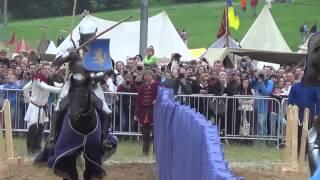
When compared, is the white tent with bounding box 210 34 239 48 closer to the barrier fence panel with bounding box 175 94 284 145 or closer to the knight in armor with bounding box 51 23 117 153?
the barrier fence panel with bounding box 175 94 284 145

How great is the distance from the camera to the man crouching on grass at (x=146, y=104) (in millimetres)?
16078

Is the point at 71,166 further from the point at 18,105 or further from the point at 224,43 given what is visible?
the point at 224,43

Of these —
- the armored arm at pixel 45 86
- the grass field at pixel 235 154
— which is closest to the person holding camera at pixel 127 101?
the grass field at pixel 235 154

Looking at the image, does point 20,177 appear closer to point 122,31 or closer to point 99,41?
point 99,41

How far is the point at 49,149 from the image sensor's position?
11867mm

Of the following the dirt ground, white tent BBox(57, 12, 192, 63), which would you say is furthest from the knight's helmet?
white tent BBox(57, 12, 192, 63)

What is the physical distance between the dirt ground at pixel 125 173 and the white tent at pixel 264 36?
59.1 ft

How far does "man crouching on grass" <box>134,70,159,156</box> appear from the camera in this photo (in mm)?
16078

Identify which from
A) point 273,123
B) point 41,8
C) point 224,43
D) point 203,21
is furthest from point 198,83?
point 41,8

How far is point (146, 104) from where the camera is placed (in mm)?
16125

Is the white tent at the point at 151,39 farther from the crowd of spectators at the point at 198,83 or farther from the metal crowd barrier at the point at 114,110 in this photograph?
the metal crowd barrier at the point at 114,110

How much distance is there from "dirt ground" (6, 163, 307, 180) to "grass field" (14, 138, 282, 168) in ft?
2.58

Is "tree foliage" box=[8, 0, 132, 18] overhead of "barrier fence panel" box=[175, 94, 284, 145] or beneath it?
overhead

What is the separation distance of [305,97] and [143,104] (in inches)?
119
